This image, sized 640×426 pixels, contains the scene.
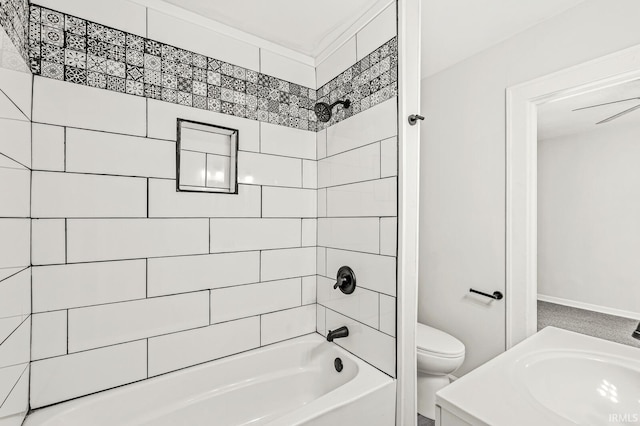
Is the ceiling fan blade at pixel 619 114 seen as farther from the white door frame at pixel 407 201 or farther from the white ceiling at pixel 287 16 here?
the white ceiling at pixel 287 16

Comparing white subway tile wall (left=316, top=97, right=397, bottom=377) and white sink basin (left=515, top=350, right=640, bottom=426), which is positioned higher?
white subway tile wall (left=316, top=97, right=397, bottom=377)

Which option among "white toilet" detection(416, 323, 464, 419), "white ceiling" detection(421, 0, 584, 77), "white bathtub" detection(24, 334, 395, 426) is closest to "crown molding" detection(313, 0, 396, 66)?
"white ceiling" detection(421, 0, 584, 77)

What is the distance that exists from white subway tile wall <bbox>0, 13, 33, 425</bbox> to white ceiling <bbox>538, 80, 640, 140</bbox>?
2.18 m

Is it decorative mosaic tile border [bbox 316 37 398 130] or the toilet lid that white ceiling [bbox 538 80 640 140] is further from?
the toilet lid

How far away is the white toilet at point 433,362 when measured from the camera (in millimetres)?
1691

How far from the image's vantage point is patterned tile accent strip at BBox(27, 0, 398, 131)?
1.13 meters

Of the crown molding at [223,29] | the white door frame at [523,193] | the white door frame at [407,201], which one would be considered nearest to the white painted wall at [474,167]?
the white door frame at [523,193]

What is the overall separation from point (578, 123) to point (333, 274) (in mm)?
1429

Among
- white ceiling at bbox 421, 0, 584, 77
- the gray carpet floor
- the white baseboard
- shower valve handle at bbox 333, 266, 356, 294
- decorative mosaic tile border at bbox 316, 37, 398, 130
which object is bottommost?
the gray carpet floor

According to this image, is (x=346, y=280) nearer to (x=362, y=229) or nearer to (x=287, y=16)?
(x=362, y=229)

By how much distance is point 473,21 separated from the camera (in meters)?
1.60

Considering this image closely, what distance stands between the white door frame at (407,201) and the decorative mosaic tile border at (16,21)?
133cm

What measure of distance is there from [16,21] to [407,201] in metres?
1.50

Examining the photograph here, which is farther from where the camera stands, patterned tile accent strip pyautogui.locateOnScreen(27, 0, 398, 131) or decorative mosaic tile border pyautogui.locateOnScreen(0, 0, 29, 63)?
patterned tile accent strip pyautogui.locateOnScreen(27, 0, 398, 131)
